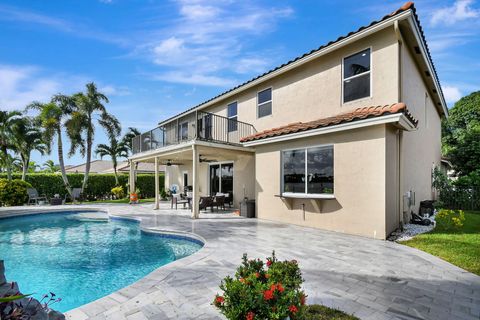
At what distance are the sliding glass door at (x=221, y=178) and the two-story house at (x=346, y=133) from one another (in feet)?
5.72

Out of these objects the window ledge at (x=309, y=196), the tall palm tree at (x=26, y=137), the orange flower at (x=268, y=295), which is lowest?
the orange flower at (x=268, y=295)

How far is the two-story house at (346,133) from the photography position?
8211mm

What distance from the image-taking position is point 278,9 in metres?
10.6

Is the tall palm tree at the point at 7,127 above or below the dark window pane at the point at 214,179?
above

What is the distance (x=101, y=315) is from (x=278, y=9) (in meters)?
11.6

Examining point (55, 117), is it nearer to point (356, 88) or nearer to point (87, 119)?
point (87, 119)

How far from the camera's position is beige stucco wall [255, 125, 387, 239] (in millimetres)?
7973

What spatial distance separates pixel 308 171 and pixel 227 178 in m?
7.78

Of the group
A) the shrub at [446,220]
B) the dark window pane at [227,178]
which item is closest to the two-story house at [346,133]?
the shrub at [446,220]

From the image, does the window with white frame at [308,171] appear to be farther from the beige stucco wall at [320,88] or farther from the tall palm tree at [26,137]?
the tall palm tree at [26,137]

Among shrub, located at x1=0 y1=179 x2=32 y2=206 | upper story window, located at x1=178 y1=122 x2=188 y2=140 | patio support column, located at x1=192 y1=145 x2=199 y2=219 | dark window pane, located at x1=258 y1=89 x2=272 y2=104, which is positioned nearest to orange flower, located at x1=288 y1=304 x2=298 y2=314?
patio support column, located at x1=192 y1=145 x2=199 y2=219

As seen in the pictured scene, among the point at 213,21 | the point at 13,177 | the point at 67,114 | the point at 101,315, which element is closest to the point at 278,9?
the point at 213,21

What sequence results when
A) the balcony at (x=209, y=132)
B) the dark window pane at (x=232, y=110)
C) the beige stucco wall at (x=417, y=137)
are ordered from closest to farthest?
1. the beige stucco wall at (x=417, y=137)
2. the balcony at (x=209, y=132)
3. the dark window pane at (x=232, y=110)

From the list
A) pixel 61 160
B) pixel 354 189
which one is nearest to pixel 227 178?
pixel 354 189
